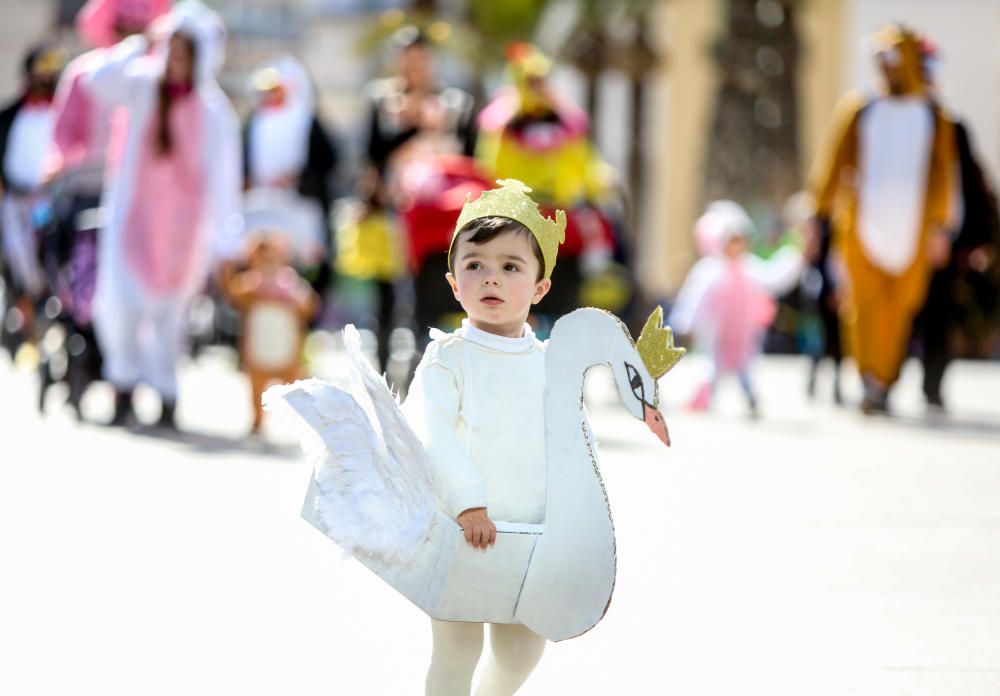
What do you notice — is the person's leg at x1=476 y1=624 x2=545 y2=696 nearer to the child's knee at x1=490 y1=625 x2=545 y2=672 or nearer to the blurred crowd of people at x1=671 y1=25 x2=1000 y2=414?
the child's knee at x1=490 y1=625 x2=545 y2=672

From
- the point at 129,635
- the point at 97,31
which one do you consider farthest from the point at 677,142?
the point at 129,635

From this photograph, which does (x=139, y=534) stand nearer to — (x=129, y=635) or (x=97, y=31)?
(x=129, y=635)

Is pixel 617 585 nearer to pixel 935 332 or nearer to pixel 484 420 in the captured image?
pixel 484 420

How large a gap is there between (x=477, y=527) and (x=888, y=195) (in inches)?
374

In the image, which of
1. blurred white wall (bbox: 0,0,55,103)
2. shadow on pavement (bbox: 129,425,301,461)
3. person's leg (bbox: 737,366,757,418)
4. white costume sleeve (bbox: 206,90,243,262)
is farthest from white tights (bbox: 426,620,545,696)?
blurred white wall (bbox: 0,0,55,103)

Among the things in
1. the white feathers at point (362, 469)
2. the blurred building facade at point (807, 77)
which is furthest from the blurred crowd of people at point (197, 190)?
the blurred building facade at point (807, 77)

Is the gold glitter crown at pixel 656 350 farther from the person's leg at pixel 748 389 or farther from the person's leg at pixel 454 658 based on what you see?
the person's leg at pixel 748 389

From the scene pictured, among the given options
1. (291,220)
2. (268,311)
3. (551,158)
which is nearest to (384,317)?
(291,220)

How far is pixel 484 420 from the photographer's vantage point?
12.5 ft

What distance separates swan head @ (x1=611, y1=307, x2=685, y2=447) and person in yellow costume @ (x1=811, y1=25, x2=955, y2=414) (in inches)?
360

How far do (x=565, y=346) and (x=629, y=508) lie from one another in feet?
12.2

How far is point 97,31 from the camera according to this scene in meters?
11.2

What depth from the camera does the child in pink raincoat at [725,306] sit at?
1370cm

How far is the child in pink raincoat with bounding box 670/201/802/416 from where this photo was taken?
539 inches
